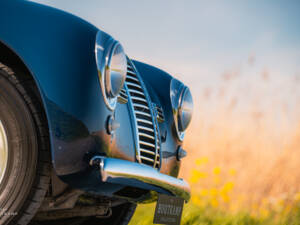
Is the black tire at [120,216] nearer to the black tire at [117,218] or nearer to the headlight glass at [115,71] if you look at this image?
the black tire at [117,218]

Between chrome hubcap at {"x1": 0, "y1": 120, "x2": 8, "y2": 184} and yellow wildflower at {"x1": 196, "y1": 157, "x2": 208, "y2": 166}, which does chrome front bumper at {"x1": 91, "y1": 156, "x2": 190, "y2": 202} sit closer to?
chrome hubcap at {"x1": 0, "y1": 120, "x2": 8, "y2": 184}

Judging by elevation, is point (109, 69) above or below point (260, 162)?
above

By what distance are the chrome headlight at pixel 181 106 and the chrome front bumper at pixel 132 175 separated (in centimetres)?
76

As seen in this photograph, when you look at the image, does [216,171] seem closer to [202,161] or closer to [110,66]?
[202,161]

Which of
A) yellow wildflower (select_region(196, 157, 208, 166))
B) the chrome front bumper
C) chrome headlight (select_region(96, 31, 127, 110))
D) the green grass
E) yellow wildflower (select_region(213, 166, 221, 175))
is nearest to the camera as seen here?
the chrome front bumper

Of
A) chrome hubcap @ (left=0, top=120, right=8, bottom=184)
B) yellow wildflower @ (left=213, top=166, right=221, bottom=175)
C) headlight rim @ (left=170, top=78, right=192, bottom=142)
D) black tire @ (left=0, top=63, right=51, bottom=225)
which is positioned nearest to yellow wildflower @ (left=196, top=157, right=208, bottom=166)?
yellow wildflower @ (left=213, top=166, right=221, bottom=175)

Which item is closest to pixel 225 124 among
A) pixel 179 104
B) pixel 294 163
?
pixel 294 163

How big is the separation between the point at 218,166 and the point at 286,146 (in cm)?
86

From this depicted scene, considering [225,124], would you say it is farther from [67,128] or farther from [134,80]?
[67,128]

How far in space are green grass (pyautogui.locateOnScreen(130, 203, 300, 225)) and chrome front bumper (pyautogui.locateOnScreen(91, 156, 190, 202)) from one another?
1.37 m

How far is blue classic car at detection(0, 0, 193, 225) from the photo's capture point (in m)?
1.84

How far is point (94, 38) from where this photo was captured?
6.82 feet

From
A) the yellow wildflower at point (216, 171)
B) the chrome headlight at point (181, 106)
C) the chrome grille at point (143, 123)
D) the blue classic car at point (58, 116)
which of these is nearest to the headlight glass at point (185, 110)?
the chrome headlight at point (181, 106)

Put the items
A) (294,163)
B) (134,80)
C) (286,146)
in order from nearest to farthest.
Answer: (134,80), (294,163), (286,146)
